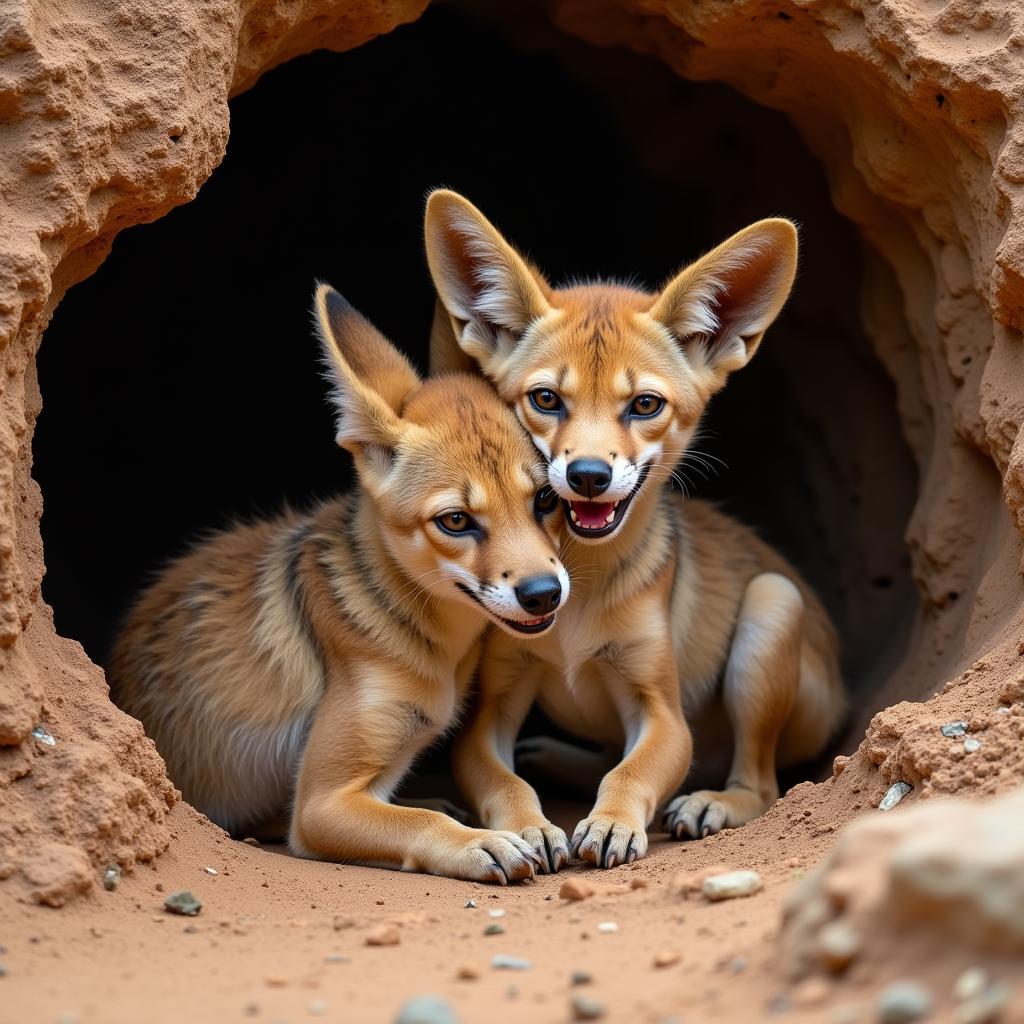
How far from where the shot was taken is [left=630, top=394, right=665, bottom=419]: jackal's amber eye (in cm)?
459

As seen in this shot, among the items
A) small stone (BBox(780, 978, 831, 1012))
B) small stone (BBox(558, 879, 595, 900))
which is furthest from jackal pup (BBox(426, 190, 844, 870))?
small stone (BBox(780, 978, 831, 1012))

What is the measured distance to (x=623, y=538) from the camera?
4906mm

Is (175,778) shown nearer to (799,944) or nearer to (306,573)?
(306,573)

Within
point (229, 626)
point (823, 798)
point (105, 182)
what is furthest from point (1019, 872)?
point (229, 626)

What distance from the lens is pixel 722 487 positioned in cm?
846

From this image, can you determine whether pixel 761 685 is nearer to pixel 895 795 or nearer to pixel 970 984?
pixel 895 795

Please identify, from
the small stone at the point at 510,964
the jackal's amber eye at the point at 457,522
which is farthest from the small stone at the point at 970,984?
the jackal's amber eye at the point at 457,522

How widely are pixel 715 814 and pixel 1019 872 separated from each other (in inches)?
116

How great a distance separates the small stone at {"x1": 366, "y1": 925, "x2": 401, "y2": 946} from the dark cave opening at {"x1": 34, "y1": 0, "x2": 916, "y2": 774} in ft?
14.3

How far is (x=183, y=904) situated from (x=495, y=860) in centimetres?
104

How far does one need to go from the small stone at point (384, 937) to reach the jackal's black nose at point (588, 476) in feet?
5.23

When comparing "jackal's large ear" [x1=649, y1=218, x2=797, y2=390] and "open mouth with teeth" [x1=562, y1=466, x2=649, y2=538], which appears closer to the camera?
"open mouth with teeth" [x1=562, y1=466, x2=649, y2=538]

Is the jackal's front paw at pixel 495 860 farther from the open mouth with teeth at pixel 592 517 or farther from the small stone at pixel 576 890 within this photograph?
the open mouth with teeth at pixel 592 517

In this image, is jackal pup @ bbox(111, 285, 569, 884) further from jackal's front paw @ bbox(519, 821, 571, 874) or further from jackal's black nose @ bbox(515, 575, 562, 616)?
jackal's front paw @ bbox(519, 821, 571, 874)
